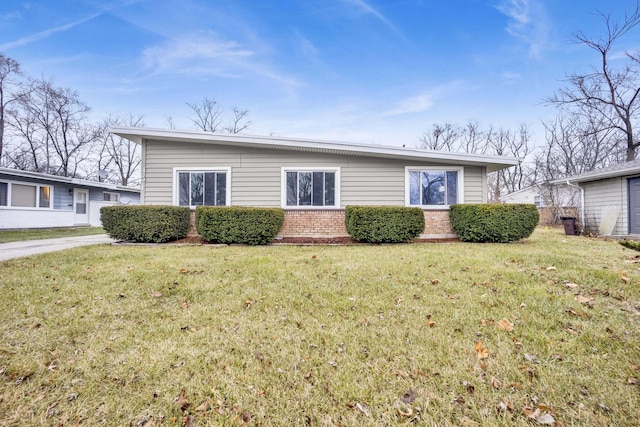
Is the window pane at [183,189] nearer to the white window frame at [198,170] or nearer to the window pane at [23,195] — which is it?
the white window frame at [198,170]

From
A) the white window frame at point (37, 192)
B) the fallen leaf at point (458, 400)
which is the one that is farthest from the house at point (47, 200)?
the fallen leaf at point (458, 400)

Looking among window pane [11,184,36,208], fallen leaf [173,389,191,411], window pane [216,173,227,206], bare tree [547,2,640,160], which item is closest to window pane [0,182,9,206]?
window pane [11,184,36,208]

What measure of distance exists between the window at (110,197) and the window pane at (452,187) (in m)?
22.3

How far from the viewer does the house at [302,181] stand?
30.4 feet

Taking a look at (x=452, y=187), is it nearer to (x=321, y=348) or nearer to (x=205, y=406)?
(x=321, y=348)

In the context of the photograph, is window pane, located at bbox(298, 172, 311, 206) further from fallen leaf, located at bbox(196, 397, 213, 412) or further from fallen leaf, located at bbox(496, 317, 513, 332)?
fallen leaf, located at bbox(196, 397, 213, 412)

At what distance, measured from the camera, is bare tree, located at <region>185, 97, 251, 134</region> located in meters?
29.0

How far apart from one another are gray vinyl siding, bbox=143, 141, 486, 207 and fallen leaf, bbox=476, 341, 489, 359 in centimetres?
713

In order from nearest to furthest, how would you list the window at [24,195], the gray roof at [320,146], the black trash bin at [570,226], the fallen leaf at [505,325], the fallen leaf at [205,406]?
the fallen leaf at [205,406]
the fallen leaf at [505,325]
the gray roof at [320,146]
the black trash bin at [570,226]
the window at [24,195]

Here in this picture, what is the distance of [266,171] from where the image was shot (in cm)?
937

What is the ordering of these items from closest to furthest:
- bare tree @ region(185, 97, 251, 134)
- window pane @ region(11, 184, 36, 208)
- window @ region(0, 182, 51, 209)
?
window @ region(0, 182, 51, 209), window pane @ region(11, 184, 36, 208), bare tree @ region(185, 97, 251, 134)

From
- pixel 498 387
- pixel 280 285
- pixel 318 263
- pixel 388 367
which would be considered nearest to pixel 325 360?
pixel 388 367

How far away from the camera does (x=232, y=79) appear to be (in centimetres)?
1638

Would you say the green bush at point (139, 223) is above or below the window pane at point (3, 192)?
below
